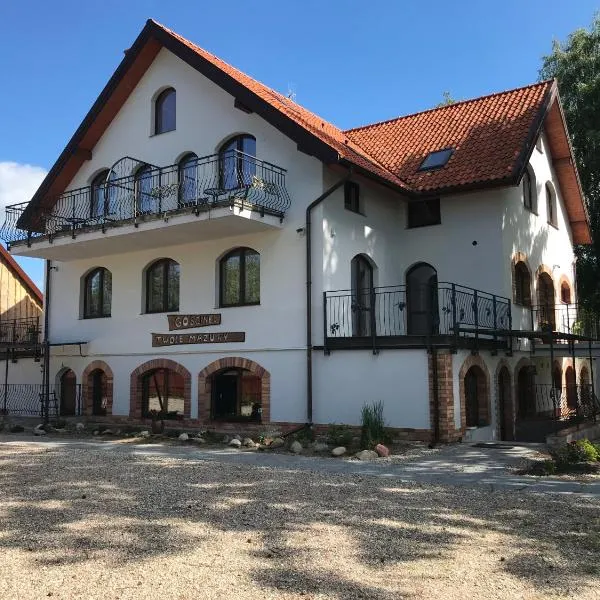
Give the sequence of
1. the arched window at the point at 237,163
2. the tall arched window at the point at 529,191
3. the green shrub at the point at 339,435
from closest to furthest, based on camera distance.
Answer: the green shrub at the point at 339,435, the arched window at the point at 237,163, the tall arched window at the point at 529,191

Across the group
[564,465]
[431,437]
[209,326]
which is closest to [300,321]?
[209,326]

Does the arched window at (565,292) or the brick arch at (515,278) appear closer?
the brick arch at (515,278)

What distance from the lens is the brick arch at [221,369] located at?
14922mm

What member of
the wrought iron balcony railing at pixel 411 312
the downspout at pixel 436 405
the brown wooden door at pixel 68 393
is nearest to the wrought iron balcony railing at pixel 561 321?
the wrought iron balcony railing at pixel 411 312

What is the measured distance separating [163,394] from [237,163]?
6.09 meters

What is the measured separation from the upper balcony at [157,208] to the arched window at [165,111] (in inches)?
45.4

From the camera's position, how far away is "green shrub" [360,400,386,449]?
39.9ft

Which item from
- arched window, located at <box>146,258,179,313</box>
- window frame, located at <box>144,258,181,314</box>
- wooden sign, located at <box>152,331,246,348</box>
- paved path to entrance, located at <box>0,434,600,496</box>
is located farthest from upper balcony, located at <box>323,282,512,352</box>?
arched window, located at <box>146,258,179,313</box>

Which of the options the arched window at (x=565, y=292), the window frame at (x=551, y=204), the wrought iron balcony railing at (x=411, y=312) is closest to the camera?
the wrought iron balcony railing at (x=411, y=312)

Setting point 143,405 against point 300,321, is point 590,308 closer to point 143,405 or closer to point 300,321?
point 300,321

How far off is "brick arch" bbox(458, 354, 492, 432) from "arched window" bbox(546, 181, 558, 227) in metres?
8.20

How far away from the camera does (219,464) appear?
10414mm

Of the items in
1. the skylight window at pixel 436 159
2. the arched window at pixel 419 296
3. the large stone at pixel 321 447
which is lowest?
the large stone at pixel 321 447

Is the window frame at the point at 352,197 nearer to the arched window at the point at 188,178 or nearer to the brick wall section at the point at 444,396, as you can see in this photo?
the arched window at the point at 188,178
